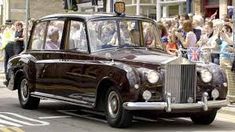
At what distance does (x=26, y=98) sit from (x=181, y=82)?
4030 mm

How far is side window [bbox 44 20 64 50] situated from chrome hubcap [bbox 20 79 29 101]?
3.35ft

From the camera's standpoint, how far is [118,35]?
11.4m

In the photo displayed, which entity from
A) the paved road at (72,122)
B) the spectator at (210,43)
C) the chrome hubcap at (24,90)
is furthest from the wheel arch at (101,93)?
the spectator at (210,43)

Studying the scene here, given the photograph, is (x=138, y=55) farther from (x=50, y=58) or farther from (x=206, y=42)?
(x=206, y=42)

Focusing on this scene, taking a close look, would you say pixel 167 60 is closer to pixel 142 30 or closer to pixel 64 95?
pixel 142 30

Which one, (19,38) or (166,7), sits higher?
(166,7)

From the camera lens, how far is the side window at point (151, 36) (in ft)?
38.8

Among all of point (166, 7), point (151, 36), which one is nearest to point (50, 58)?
point (151, 36)

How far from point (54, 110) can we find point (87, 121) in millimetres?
1764

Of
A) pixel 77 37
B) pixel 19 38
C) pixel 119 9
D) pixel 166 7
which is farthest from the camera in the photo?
pixel 166 7

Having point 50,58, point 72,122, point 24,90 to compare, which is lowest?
point 72,122

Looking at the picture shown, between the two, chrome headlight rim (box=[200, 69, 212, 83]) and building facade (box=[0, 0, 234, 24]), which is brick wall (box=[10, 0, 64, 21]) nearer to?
building facade (box=[0, 0, 234, 24])

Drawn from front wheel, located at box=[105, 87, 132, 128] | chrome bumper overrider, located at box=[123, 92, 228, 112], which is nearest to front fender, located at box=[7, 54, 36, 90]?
front wheel, located at box=[105, 87, 132, 128]

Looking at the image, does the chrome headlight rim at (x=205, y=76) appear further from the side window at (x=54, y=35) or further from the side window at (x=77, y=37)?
the side window at (x=54, y=35)
